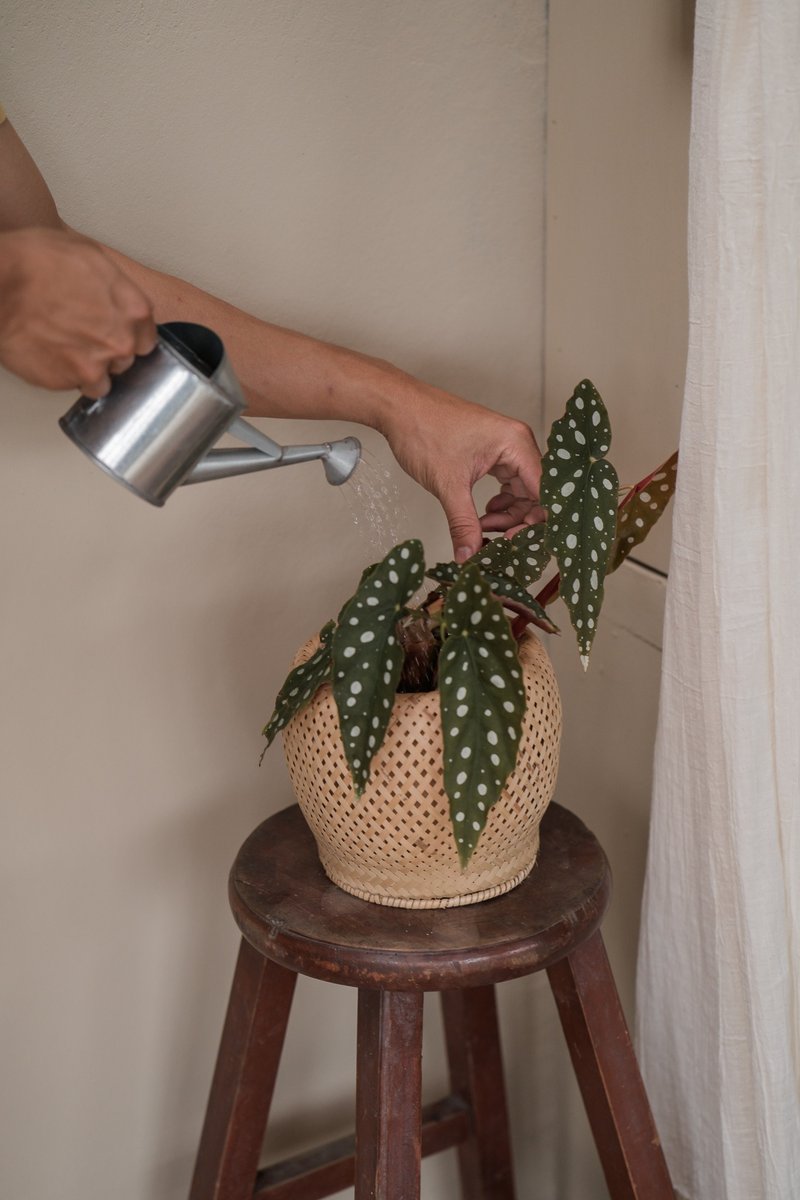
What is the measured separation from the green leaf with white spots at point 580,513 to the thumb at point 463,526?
13cm

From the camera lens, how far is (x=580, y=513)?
836 millimetres

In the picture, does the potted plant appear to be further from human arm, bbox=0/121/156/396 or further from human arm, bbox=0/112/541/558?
human arm, bbox=0/121/156/396

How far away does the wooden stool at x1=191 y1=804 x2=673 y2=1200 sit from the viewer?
0.86 meters

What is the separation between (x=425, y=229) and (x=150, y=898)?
81cm

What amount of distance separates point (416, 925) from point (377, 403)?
18.3 inches

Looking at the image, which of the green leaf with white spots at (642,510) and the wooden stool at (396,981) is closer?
the wooden stool at (396,981)

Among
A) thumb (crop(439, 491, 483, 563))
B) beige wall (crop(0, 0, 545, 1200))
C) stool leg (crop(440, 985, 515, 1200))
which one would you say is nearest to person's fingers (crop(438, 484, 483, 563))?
thumb (crop(439, 491, 483, 563))

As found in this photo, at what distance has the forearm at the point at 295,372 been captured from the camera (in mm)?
994

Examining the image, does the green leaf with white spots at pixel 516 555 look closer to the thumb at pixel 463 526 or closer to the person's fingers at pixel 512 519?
the thumb at pixel 463 526

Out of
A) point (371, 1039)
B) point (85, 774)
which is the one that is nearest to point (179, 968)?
point (85, 774)

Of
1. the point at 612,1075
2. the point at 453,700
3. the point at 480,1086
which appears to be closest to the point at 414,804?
the point at 453,700

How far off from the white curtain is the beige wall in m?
0.46

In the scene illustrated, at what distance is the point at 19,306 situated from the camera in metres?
0.70

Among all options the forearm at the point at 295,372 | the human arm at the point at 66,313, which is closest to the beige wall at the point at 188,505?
the forearm at the point at 295,372
